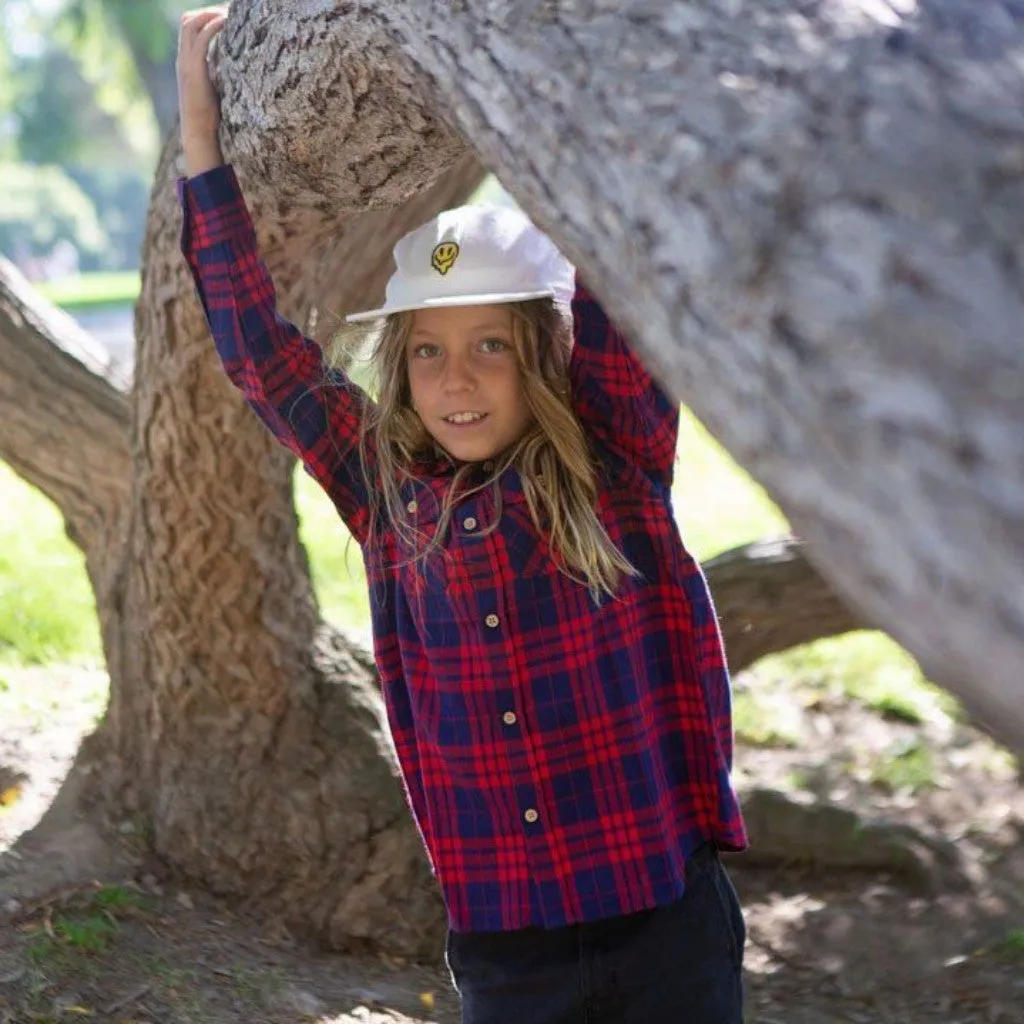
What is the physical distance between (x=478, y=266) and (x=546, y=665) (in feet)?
2.04

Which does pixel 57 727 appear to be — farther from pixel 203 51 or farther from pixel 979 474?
pixel 979 474

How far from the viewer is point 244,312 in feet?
7.99

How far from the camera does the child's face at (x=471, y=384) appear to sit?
7.70 feet

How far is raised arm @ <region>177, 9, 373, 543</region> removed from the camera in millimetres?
2410

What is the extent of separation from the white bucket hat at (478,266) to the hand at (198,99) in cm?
36

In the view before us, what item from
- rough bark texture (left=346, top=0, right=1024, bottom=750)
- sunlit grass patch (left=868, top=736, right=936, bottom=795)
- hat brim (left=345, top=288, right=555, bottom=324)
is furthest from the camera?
sunlit grass patch (left=868, top=736, right=936, bottom=795)

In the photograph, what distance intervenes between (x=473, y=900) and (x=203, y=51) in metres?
1.42

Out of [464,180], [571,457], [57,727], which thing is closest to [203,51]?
[571,457]

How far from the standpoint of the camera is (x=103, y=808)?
12.2 feet

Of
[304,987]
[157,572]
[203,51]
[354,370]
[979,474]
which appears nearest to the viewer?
[979,474]

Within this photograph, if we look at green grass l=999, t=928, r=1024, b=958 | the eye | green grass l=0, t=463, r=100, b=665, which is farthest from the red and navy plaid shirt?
green grass l=0, t=463, r=100, b=665

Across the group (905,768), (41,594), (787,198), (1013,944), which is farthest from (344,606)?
(787,198)

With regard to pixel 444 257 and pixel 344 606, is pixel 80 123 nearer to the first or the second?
pixel 344 606

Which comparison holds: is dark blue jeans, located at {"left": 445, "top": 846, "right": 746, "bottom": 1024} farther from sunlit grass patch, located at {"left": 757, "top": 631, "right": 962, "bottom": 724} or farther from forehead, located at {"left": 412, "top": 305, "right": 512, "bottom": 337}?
sunlit grass patch, located at {"left": 757, "top": 631, "right": 962, "bottom": 724}
